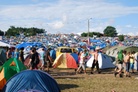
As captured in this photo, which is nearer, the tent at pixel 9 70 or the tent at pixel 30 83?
the tent at pixel 30 83

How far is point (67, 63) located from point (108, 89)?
898cm

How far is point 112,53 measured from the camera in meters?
28.3

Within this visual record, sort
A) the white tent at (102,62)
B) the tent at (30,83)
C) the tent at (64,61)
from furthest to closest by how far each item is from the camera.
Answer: the tent at (64,61) < the white tent at (102,62) < the tent at (30,83)

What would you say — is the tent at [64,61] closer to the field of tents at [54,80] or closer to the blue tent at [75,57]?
the field of tents at [54,80]

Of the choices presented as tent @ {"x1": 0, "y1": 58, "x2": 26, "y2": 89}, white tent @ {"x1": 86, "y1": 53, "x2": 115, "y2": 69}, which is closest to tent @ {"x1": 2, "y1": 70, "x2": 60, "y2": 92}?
tent @ {"x1": 0, "y1": 58, "x2": 26, "y2": 89}

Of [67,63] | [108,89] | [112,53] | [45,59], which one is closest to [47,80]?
[108,89]

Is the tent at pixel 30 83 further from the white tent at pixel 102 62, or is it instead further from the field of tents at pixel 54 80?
the white tent at pixel 102 62

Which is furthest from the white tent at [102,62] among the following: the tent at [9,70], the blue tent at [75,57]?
the tent at [9,70]

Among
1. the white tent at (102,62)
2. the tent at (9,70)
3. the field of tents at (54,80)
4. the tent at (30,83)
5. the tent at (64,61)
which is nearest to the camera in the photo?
the tent at (30,83)

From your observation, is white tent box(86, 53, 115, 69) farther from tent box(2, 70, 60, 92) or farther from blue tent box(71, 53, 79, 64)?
tent box(2, 70, 60, 92)

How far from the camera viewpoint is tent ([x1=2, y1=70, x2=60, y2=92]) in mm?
8375

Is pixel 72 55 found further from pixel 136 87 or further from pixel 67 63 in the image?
pixel 136 87

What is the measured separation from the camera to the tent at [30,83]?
8.38 meters

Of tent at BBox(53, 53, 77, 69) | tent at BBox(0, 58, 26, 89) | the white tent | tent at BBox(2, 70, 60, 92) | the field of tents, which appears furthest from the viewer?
tent at BBox(53, 53, 77, 69)
